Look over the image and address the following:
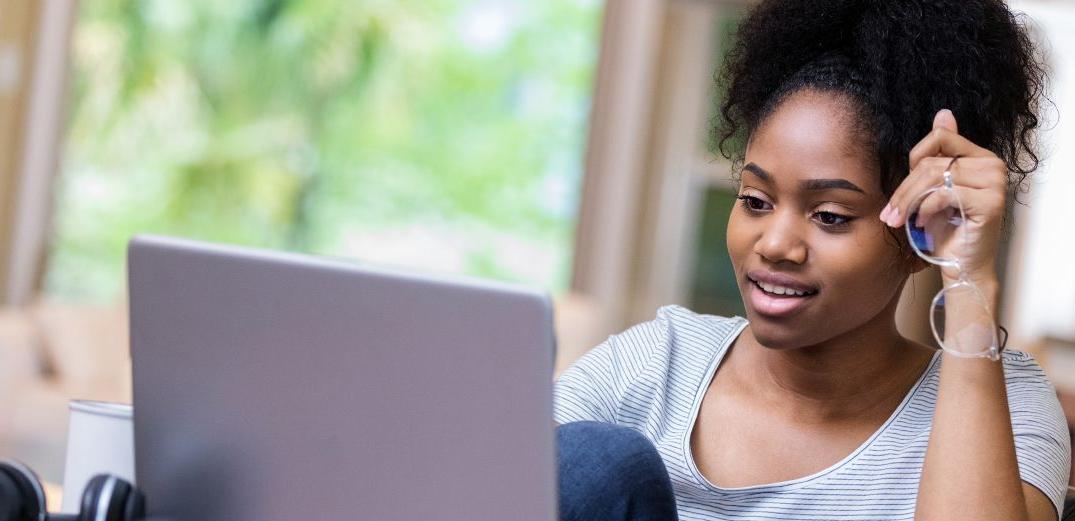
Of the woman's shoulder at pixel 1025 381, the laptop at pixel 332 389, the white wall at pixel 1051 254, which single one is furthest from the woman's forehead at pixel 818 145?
the white wall at pixel 1051 254

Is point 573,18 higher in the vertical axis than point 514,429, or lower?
higher

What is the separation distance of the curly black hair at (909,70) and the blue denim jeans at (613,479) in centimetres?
35

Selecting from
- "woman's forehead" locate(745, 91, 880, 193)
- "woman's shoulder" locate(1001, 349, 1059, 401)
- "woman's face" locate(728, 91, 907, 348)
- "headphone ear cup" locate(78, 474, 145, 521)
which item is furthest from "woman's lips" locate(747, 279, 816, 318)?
"headphone ear cup" locate(78, 474, 145, 521)

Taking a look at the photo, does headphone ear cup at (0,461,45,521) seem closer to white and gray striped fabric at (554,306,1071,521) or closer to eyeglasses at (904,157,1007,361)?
white and gray striped fabric at (554,306,1071,521)

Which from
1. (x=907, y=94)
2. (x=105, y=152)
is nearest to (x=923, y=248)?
(x=907, y=94)

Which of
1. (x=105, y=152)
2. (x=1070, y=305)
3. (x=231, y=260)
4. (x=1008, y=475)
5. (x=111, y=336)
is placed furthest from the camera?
(x=105, y=152)

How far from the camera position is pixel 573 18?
715 cm

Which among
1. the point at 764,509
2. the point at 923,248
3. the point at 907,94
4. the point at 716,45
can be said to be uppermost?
the point at 716,45

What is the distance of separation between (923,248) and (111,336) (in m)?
4.33

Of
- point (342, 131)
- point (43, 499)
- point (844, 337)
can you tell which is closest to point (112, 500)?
point (43, 499)

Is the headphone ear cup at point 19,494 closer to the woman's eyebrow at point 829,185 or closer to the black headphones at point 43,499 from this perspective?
the black headphones at point 43,499

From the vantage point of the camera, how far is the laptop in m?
0.81

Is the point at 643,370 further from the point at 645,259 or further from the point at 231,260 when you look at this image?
the point at 645,259

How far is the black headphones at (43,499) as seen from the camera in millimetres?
938
